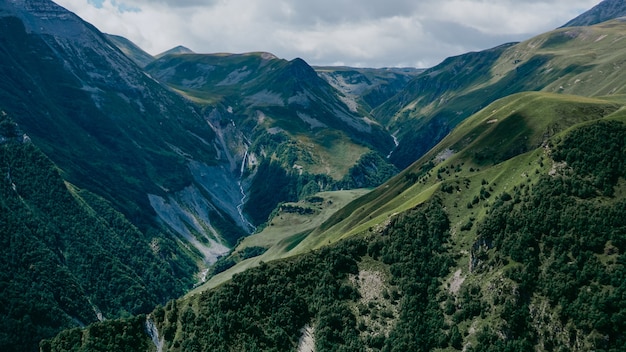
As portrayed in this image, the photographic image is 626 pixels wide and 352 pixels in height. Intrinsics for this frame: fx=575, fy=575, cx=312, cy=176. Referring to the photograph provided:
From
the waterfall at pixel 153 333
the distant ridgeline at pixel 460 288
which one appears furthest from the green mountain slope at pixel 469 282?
the waterfall at pixel 153 333

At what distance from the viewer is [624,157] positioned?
154 m

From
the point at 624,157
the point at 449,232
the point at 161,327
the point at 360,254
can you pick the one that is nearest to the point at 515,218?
the point at 449,232

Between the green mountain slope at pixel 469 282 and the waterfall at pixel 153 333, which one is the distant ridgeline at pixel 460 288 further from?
the waterfall at pixel 153 333

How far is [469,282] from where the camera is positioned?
488 feet

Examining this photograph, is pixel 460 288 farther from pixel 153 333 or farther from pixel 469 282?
pixel 153 333

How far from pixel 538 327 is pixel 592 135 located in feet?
206

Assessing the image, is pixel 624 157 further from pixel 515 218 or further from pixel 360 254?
pixel 360 254

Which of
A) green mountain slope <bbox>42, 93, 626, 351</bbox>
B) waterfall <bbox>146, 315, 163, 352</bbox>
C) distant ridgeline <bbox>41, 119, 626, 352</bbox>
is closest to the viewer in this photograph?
distant ridgeline <bbox>41, 119, 626, 352</bbox>

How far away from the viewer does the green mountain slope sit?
130750 mm

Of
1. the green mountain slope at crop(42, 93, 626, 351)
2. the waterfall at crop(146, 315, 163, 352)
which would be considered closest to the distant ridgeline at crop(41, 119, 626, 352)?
the green mountain slope at crop(42, 93, 626, 351)

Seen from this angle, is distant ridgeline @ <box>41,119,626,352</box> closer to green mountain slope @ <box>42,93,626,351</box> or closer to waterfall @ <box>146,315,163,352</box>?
green mountain slope @ <box>42,93,626,351</box>

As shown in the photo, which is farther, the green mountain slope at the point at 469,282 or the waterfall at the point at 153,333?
the waterfall at the point at 153,333

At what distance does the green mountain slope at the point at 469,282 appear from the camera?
130750 millimetres

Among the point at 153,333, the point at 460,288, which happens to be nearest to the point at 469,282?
the point at 460,288
